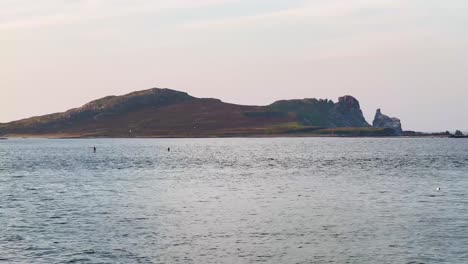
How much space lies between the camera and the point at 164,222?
54594 mm

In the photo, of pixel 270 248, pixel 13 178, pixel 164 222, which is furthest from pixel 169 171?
pixel 270 248

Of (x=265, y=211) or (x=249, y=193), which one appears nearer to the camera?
(x=265, y=211)

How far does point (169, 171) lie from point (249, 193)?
44190 millimetres

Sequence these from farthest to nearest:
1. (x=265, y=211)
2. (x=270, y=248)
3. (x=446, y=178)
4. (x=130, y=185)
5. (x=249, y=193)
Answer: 1. (x=446, y=178)
2. (x=130, y=185)
3. (x=249, y=193)
4. (x=265, y=211)
5. (x=270, y=248)

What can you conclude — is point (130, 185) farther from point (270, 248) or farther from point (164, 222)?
point (270, 248)

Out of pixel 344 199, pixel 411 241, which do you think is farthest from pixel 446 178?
pixel 411 241

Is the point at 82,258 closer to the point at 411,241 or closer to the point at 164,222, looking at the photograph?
the point at 164,222

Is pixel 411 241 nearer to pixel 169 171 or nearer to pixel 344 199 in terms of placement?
pixel 344 199

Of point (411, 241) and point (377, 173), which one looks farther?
point (377, 173)

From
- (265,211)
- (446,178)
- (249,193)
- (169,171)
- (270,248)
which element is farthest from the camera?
(169,171)

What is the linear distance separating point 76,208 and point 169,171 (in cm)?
5701

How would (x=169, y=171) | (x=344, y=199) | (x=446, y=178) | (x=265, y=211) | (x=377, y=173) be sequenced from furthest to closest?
(x=169, y=171) → (x=377, y=173) → (x=446, y=178) → (x=344, y=199) → (x=265, y=211)

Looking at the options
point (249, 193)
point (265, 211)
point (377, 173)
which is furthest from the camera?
point (377, 173)

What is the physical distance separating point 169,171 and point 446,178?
159 ft
